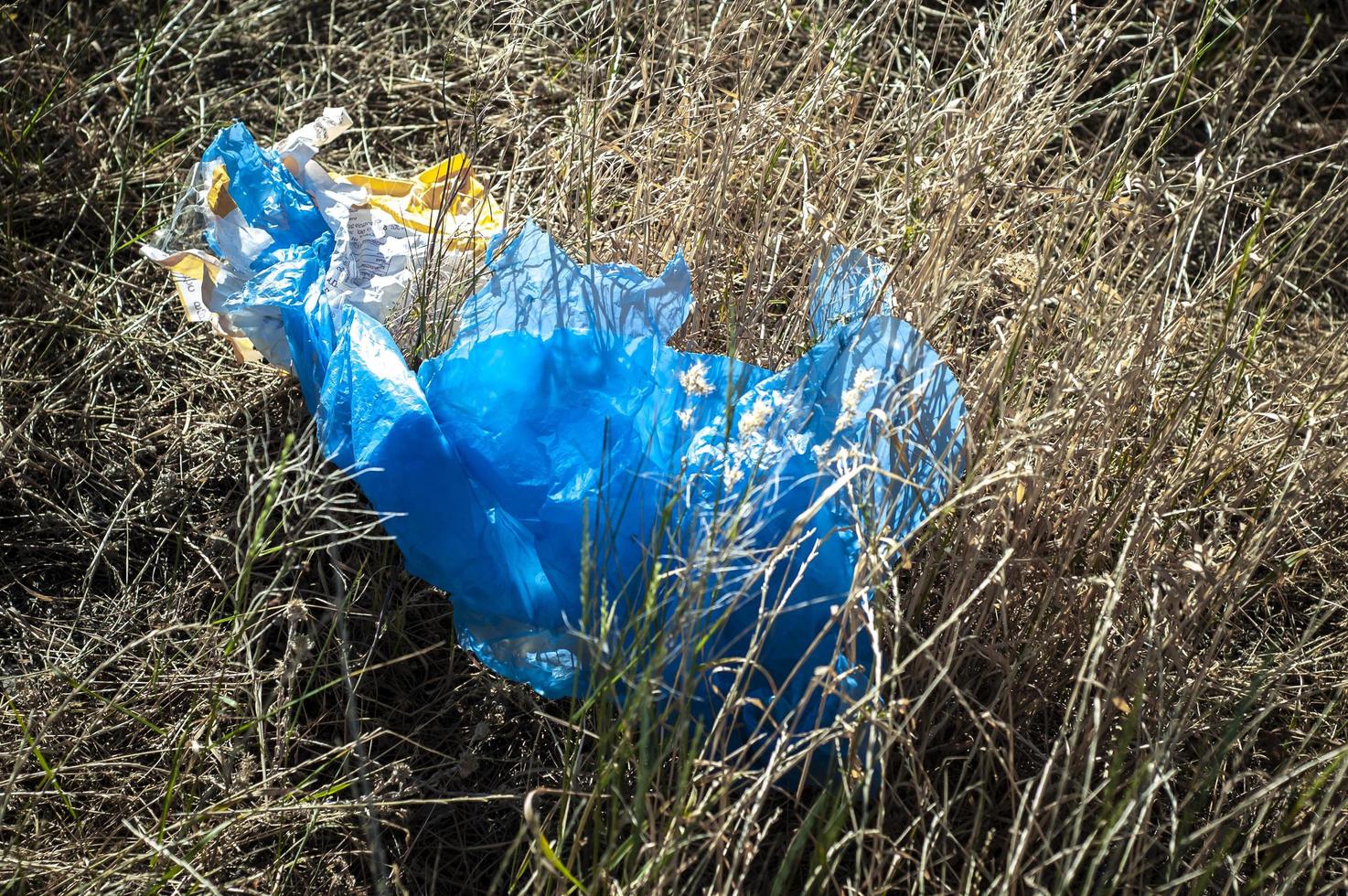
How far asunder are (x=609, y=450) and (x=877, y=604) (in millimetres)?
376

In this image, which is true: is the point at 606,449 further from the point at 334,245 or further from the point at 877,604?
the point at 334,245

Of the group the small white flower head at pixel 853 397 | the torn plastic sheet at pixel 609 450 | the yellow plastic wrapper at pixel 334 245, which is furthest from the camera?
the yellow plastic wrapper at pixel 334 245

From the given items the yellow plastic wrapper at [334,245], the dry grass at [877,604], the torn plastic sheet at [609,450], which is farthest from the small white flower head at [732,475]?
the yellow plastic wrapper at [334,245]

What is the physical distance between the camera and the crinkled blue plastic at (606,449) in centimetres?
122

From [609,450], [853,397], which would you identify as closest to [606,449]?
→ [609,450]

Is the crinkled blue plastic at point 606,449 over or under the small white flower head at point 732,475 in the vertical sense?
under

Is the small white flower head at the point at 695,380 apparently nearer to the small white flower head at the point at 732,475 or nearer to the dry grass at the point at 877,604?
the small white flower head at the point at 732,475

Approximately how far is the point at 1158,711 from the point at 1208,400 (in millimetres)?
608

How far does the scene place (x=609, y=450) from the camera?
1308 millimetres

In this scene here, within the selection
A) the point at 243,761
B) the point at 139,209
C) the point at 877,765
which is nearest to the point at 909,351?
the point at 877,765

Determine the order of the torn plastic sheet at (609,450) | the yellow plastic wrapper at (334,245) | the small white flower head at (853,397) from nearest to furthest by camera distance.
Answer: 1. the small white flower head at (853,397)
2. the torn plastic sheet at (609,450)
3. the yellow plastic wrapper at (334,245)

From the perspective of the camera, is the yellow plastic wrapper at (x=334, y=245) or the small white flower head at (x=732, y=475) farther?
the yellow plastic wrapper at (x=334, y=245)

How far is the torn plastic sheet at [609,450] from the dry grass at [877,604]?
7cm

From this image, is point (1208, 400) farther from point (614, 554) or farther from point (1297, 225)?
point (614, 554)
